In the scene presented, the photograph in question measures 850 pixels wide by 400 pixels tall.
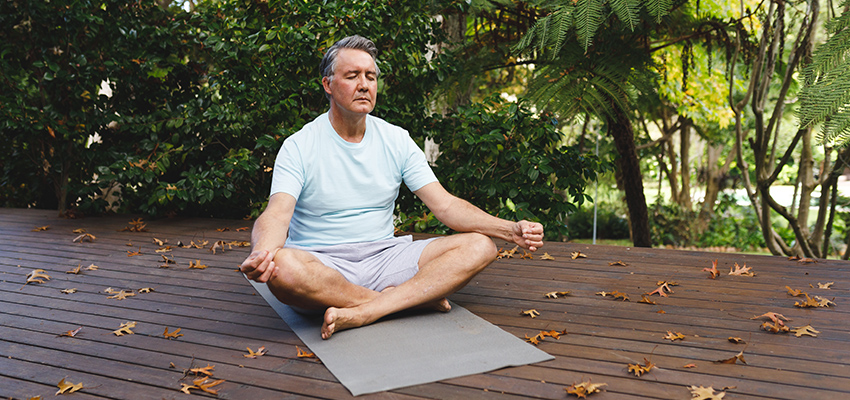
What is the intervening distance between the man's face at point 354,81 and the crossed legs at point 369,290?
615 mm

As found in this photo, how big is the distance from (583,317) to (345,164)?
1106 millimetres

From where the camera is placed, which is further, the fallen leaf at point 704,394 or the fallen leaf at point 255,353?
the fallen leaf at point 255,353

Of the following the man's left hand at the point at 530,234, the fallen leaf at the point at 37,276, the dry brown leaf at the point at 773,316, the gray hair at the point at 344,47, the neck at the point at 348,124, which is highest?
the gray hair at the point at 344,47

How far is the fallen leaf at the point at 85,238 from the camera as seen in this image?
4.26 meters

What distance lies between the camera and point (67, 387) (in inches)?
74.2

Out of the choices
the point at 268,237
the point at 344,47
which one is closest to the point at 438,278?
the point at 268,237

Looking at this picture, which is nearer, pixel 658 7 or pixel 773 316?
pixel 773 316

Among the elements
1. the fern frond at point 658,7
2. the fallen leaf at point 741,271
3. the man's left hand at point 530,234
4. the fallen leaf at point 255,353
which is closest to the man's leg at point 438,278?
the man's left hand at point 530,234

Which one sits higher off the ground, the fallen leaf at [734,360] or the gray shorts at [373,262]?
the gray shorts at [373,262]

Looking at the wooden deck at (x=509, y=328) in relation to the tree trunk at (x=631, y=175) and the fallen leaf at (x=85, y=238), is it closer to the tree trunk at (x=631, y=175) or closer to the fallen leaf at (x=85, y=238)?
the fallen leaf at (x=85, y=238)

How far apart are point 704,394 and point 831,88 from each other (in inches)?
67.0

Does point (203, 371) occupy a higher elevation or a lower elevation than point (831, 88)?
lower

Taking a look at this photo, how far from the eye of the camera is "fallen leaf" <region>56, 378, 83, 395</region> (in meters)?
1.87

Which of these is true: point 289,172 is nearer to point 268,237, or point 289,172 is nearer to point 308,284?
point 268,237
